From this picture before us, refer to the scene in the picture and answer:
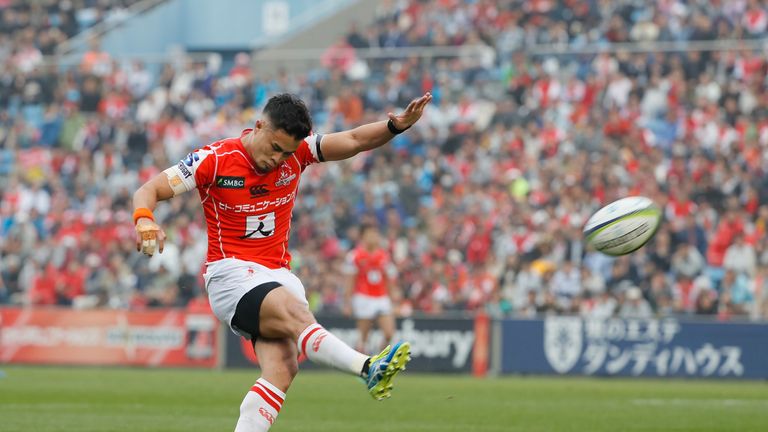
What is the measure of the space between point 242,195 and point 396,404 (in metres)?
6.97

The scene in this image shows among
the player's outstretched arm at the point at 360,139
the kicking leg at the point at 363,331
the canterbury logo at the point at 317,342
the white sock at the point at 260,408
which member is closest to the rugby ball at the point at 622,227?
the player's outstretched arm at the point at 360,139

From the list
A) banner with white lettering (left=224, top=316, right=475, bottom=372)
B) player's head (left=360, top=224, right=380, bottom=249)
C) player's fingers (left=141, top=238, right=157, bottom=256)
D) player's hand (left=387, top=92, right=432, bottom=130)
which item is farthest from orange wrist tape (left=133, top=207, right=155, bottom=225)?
banner with white lettering (left=224, top=316, right=475, bottom=372)

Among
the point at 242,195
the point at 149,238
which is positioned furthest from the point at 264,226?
the point at 149,238

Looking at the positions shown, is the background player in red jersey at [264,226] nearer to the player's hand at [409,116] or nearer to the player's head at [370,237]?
the player's hand at [409,116]

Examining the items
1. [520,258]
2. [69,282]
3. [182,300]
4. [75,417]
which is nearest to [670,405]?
[75,417]

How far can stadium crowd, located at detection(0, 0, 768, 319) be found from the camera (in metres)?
22.7

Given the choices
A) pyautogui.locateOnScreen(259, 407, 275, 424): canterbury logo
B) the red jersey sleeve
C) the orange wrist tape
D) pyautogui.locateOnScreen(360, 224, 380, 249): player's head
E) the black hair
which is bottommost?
pyautogui.locateOnScreen(259, 407, 275, 424): canterbury logo

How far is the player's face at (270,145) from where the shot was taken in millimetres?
8078

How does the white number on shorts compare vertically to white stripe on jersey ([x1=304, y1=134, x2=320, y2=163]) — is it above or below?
below

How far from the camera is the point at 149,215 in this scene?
306 inches

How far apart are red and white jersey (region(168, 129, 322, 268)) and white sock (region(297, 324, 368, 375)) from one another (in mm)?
725

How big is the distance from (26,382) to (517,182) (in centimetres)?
1054

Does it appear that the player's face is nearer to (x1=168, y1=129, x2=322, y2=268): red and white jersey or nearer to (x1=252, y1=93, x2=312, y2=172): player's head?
(x1=252, y1=93, x2=312, y2=172): player's head

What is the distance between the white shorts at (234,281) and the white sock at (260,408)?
1.84ft
